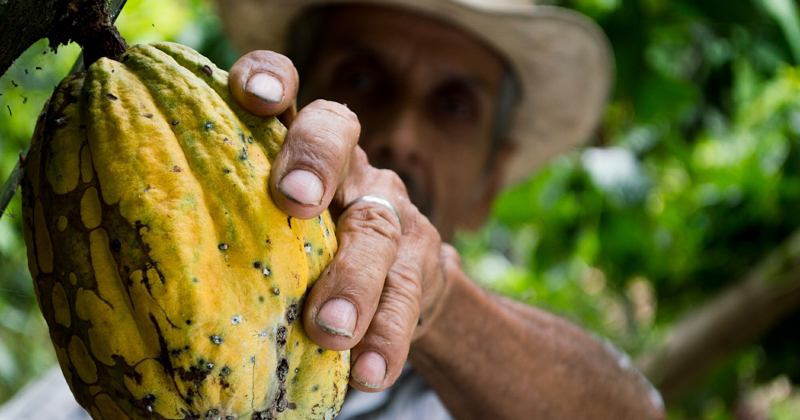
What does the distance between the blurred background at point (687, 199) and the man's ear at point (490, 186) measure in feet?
1.12

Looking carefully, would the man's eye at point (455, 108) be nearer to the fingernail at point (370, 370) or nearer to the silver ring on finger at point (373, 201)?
the silver ring on finger at point (373, 201)

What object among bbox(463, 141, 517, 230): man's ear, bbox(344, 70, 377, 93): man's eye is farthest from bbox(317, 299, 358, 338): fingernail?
bbox(463, 141, 517, 230): man's ear

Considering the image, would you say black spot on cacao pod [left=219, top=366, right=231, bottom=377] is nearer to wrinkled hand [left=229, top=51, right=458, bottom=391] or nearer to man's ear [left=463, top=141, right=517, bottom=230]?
wrinkled hand [left=229, top=51, right=458, bottom=391]

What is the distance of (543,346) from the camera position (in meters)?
1.53

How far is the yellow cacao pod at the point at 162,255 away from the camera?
1.74 feet

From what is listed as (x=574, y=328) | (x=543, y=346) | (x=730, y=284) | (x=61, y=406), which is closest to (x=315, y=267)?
(x=543, y=346)

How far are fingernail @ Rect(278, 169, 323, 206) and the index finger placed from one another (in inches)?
3.0

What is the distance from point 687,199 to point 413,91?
178cm

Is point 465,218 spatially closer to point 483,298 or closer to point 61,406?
point 483,298

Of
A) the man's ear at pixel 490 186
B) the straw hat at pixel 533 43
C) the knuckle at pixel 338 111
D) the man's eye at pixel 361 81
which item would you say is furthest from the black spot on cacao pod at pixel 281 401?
the man's ear at pixel 490 186

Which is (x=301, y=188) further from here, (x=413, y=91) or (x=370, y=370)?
(x=413, y=91)

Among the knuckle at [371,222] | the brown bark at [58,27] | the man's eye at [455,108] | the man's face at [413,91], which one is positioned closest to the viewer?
the brown bark at [58,27]

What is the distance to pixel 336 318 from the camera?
582 mm

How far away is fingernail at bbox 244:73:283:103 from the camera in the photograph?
61cm
